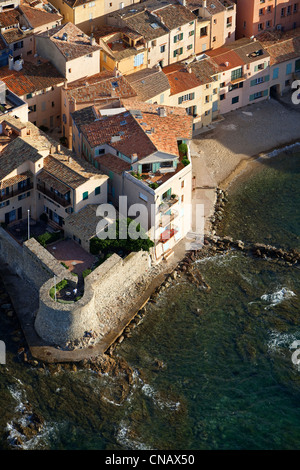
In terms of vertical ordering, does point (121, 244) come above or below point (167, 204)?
below

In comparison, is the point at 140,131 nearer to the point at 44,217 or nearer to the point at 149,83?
the point at 149,83

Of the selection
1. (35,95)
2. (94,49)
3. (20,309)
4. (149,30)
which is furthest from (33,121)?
(20,309)

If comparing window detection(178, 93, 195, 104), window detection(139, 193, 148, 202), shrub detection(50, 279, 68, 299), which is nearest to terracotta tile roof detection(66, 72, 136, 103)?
window detection(178, 93, 195, 104)

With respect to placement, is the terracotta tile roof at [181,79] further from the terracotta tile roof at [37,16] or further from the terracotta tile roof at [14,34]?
the terracotta tile roof at [14,34]

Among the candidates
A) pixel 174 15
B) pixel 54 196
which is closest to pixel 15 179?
pixel 54 196

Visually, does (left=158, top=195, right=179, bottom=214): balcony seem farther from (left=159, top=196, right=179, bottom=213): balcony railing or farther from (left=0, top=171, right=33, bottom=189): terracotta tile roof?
(left=0, top=171, right=33, bottom=189): terracotta tile roof
